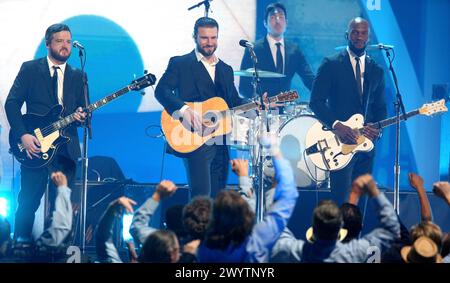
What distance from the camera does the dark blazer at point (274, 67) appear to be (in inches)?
419

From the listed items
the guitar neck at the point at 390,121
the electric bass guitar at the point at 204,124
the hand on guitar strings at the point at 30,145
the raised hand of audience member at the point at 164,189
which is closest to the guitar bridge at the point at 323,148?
the guitar neck at the point at 390,121

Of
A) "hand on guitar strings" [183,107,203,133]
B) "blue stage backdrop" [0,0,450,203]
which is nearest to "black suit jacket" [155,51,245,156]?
"hand on guitar strings" [183,107,203,133]

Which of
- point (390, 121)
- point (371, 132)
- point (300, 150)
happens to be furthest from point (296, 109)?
point (390, 121)

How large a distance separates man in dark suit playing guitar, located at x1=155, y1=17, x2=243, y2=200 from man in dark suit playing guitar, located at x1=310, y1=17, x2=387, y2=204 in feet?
3.39

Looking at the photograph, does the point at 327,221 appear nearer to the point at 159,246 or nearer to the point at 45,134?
the point at 159,246

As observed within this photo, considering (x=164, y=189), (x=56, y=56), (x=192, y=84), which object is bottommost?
(x=164, y=189)

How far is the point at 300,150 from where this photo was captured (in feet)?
34.2

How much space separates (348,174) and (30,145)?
11.7 feet

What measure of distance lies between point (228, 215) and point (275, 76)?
195 inches

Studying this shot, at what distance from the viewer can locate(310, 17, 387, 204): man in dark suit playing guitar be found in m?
9.95

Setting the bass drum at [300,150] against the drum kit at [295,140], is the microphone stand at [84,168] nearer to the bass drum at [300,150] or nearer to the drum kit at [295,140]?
the drum kit at [295,140]

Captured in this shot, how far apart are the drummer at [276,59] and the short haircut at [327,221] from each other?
16.8 feet

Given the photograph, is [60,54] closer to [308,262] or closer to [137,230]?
[137,230]
